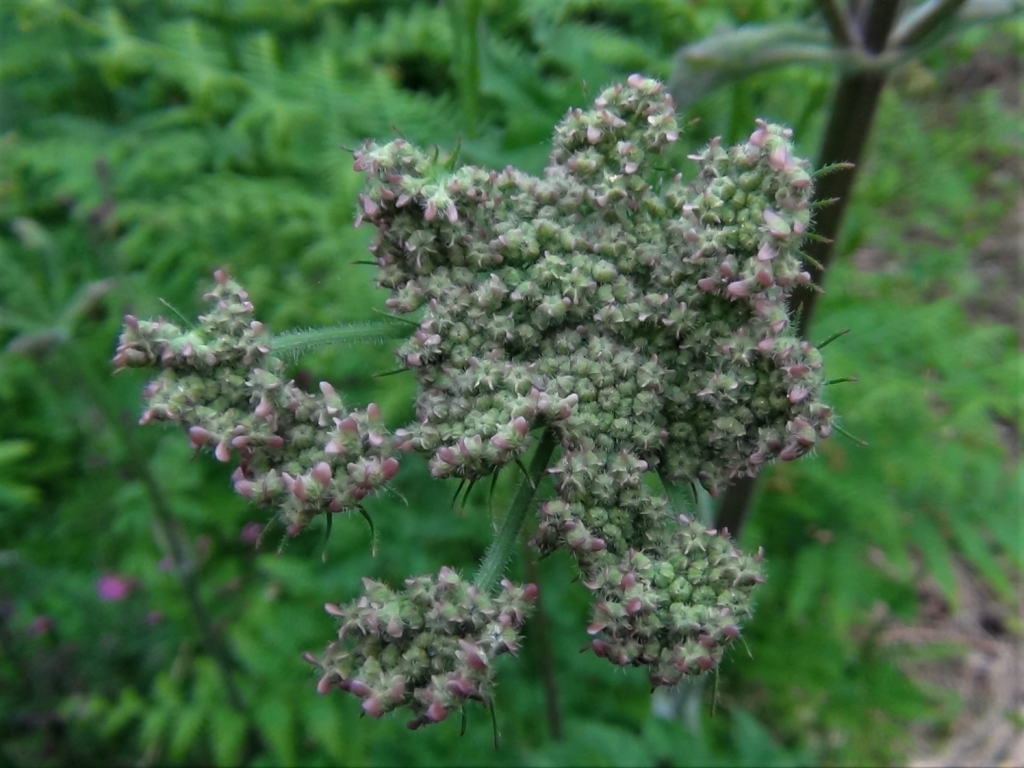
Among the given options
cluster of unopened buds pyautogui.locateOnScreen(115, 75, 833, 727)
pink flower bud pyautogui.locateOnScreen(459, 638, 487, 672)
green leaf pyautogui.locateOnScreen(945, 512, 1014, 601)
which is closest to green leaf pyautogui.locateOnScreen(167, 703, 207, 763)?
cluster of unopened buds pyautogui.locateOnScreen(115, 75, 833, 727)

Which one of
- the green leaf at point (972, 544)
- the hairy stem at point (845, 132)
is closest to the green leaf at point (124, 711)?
the hairy stem at point (845, 132)

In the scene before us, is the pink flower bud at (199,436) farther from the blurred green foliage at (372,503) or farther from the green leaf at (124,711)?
the green leaf at (124,711)

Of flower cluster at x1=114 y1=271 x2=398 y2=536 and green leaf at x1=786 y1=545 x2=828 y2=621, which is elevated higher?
flower cluster at x1=114 y1=271 x2=398 y2=536

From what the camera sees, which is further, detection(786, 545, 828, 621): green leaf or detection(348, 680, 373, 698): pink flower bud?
detection(786, 545, 828, 621): green leaf

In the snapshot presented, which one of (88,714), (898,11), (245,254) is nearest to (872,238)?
(898,11)

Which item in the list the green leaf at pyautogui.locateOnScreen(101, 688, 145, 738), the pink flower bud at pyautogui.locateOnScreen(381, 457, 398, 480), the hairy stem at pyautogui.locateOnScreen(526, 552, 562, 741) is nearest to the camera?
the pink flower bud at pyautogui.locateOnScreen(381, 457, 398, 480)

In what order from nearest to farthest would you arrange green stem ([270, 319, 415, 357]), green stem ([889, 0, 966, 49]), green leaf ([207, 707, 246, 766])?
green stem ([270, 319, 415, 357]), green stem ([889, 0, 966, 49]), green leaf ([207, 707, 246, 766])

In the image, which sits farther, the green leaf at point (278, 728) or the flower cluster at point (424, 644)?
the green leaf at point (278, 728)

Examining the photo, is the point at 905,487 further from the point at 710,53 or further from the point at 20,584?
the point at 20,584

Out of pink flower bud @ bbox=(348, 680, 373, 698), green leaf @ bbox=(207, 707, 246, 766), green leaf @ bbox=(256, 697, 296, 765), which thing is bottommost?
green leaf @ bbox=(207, 707, 246, 766)

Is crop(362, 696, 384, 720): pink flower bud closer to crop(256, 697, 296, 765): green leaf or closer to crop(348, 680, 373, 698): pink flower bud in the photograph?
crop(348, 680, 373, 698): pink flower bud
